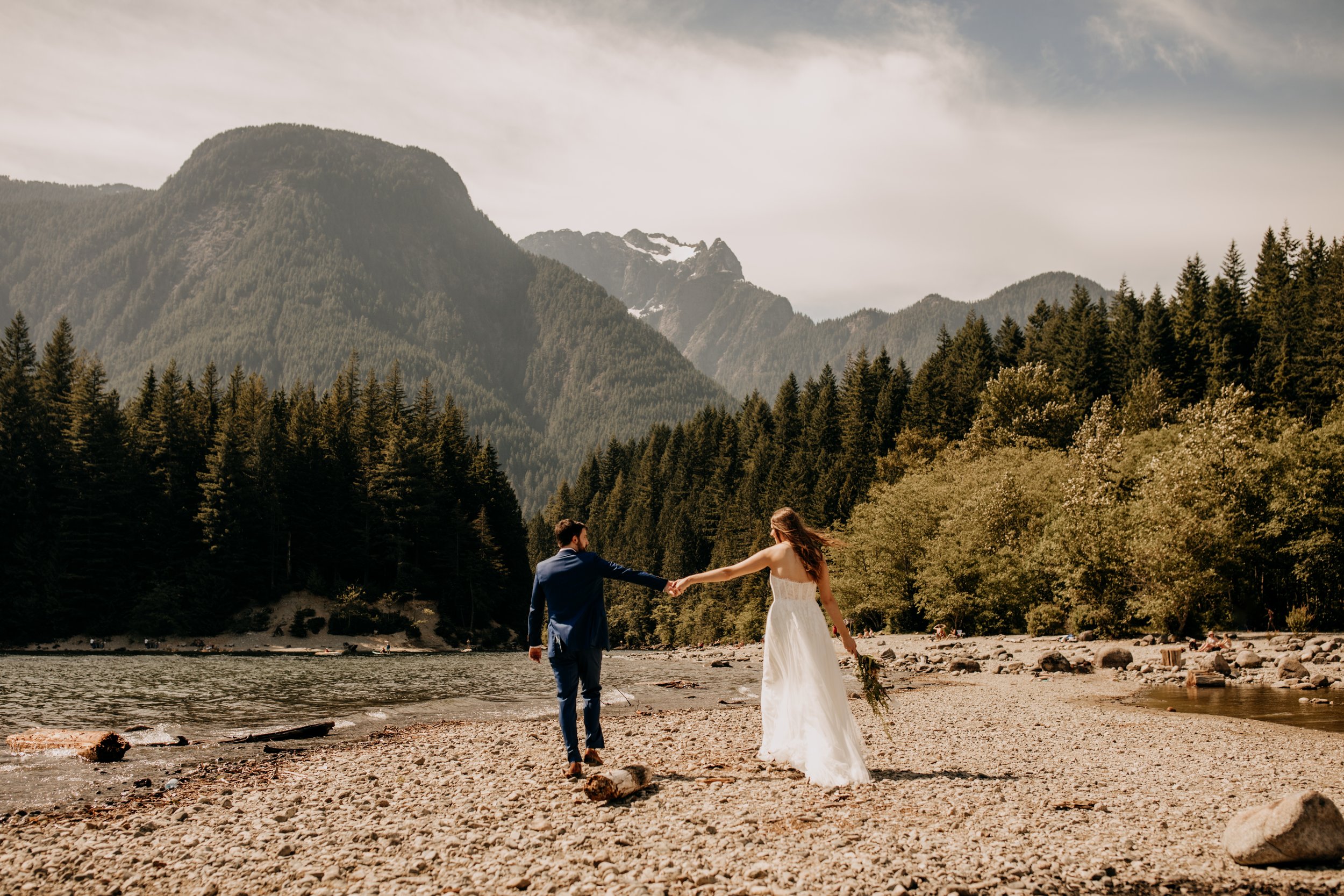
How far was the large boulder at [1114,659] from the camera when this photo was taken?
28156mm

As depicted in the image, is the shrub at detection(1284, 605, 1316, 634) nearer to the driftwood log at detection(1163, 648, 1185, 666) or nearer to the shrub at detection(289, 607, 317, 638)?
the driftwood log at detection(1163, 648, 1185, 666)

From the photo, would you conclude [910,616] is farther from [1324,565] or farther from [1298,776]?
[1298,776]

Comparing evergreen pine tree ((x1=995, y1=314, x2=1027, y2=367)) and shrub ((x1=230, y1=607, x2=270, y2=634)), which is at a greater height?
evergreen pine tree ((x1=995, y1=314, x2=1027, y2=367))

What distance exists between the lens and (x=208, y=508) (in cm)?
6456

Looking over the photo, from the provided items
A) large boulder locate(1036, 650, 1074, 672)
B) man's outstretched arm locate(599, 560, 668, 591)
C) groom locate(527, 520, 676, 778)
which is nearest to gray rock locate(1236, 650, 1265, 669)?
large boulder locate(1036, 650, 1074, 672)

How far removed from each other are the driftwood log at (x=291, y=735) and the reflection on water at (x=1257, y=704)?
18603 millimetres

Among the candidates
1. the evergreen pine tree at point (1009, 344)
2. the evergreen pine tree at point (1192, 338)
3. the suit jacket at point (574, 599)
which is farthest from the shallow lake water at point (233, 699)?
the evergreen pine tree at point (1009, 344)

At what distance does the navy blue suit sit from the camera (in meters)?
9.28

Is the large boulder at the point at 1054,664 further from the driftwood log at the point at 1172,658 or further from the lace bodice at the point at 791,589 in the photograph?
the lace bodice at the point at 791,589

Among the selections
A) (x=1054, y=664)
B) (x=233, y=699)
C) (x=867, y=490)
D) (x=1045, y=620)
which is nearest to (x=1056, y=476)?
(x=1045, y=620)

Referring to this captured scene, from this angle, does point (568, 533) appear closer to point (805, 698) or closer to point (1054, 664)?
point (805, 698)

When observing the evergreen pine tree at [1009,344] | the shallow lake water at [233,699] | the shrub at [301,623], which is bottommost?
the shrub at [301,623]

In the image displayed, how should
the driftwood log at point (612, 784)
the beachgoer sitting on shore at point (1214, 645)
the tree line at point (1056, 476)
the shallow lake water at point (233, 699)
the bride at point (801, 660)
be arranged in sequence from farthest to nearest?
the tree line at point (1056, 476) → the beachgoer sitting on shore at point (1214, 645) → the shallow lake water at point (233, 699) → the bride at point (801, 660) → the driftwood log at point (612, 784)

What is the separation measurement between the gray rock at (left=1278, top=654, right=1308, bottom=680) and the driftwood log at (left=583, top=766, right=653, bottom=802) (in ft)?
71.7
